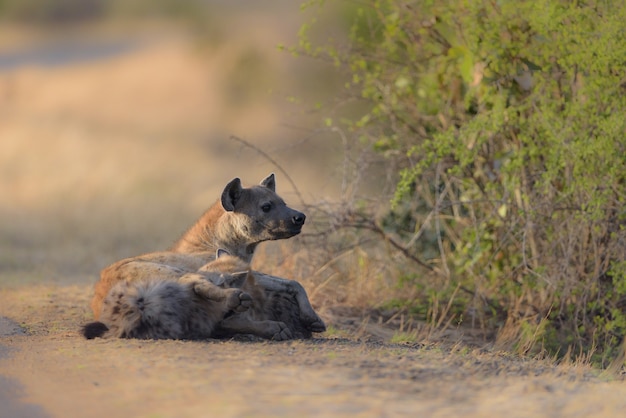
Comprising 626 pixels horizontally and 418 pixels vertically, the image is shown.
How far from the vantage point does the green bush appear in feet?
26.5

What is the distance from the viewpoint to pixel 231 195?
25.6 ft

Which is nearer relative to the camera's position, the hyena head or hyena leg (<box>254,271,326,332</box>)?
hyena leg (<box>254,271,326,332</box>)

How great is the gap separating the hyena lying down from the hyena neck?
4.92 feet

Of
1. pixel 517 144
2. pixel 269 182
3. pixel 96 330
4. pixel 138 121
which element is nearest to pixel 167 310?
pixel 96 330

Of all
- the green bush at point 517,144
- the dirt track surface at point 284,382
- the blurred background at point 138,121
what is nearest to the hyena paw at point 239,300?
the dirt track surface at point 284,382

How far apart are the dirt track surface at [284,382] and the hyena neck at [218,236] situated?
1.72 metres

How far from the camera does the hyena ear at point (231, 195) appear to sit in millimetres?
7715

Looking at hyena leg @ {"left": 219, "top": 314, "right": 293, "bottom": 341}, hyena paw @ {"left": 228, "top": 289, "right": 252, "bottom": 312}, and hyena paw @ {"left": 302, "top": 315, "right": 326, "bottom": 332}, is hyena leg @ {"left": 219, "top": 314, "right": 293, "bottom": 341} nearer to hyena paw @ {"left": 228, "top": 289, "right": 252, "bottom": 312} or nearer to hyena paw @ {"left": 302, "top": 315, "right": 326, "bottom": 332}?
hyena paw @ {"left": 228, "top": 289, "right": 252, "bottom": 312}

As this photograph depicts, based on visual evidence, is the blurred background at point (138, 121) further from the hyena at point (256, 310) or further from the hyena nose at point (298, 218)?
the hyena at point (256, 310)

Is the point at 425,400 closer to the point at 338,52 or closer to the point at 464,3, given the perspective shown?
the point at 464,3

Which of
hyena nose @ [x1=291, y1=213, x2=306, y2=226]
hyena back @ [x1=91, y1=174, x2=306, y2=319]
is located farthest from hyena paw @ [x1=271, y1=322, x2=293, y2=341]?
hyena nose @ [x1=291, y1=213, x2=306, y2=226]

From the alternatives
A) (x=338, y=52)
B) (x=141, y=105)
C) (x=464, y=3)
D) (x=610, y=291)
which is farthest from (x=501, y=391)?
(x=141, y=105)

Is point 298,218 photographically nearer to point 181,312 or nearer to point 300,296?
point 300,296

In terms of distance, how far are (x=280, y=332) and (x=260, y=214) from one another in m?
1.68
